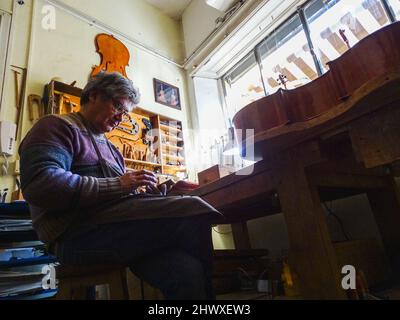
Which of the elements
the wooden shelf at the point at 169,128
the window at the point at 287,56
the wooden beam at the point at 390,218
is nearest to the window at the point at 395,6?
the window at the point at 287,56

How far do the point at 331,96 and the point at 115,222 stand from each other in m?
0.73

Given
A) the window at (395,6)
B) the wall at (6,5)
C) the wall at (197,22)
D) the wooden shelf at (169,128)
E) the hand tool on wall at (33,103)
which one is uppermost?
the wall at (197,22)

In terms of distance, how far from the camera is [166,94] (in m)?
3.36

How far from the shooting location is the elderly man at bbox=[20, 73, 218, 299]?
689 millimetres

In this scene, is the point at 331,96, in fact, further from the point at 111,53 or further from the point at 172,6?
the point at 172,6

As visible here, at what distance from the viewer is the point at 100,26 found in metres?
3.00

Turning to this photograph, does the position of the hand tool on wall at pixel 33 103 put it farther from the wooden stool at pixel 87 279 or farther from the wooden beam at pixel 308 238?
the wooden beam at pixel 308 238

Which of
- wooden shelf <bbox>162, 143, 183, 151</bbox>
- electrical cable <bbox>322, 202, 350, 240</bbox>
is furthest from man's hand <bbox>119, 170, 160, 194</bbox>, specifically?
wooden shelf <bbox>162, 143, 183, 151</bbox>

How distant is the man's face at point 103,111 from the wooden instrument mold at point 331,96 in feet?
1.55

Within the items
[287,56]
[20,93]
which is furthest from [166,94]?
[20,93]

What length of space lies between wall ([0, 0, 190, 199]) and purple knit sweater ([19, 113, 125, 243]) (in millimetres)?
1444

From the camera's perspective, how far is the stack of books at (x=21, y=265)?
53.3 inches
